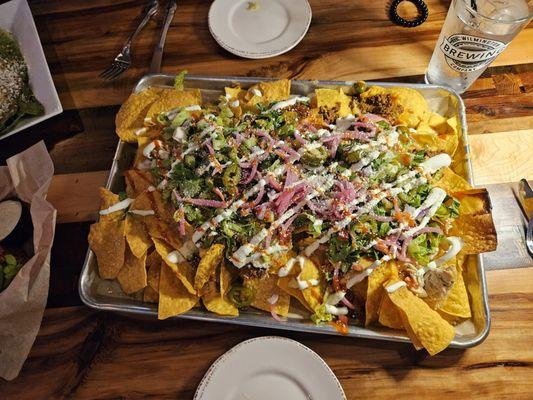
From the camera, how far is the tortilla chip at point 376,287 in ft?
5.45

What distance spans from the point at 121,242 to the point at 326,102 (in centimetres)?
101

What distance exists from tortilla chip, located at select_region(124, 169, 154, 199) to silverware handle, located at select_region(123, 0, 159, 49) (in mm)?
975

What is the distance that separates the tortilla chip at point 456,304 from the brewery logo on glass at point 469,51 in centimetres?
98

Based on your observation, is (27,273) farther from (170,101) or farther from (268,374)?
(268,374)

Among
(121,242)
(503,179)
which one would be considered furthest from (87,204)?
(503,179)

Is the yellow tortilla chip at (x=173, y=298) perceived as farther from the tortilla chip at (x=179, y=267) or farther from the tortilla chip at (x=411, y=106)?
the tortilla chip at (x=411, y=106)

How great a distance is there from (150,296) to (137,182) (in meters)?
0.47

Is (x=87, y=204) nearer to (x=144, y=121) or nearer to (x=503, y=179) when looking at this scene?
(x=144, y=121)

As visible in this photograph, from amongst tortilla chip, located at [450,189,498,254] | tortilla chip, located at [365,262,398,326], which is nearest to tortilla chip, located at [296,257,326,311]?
tortilla chip, located at [365,262,398,326]

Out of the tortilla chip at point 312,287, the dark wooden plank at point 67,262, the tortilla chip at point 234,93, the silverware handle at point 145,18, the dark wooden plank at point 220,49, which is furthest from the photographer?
the silverware handle at point 145,18

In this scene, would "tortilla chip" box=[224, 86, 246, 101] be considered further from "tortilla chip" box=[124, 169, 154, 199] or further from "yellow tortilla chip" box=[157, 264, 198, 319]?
"yellow tortilla chip" box=[157, 264, 198, 319]

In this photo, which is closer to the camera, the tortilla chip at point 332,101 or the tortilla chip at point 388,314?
the tortilla chip at point 388,314

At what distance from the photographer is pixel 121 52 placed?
257 centimetres

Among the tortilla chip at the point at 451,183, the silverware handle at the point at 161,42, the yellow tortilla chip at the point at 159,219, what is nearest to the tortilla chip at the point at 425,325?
the tortilla chip at the point at 451,183
